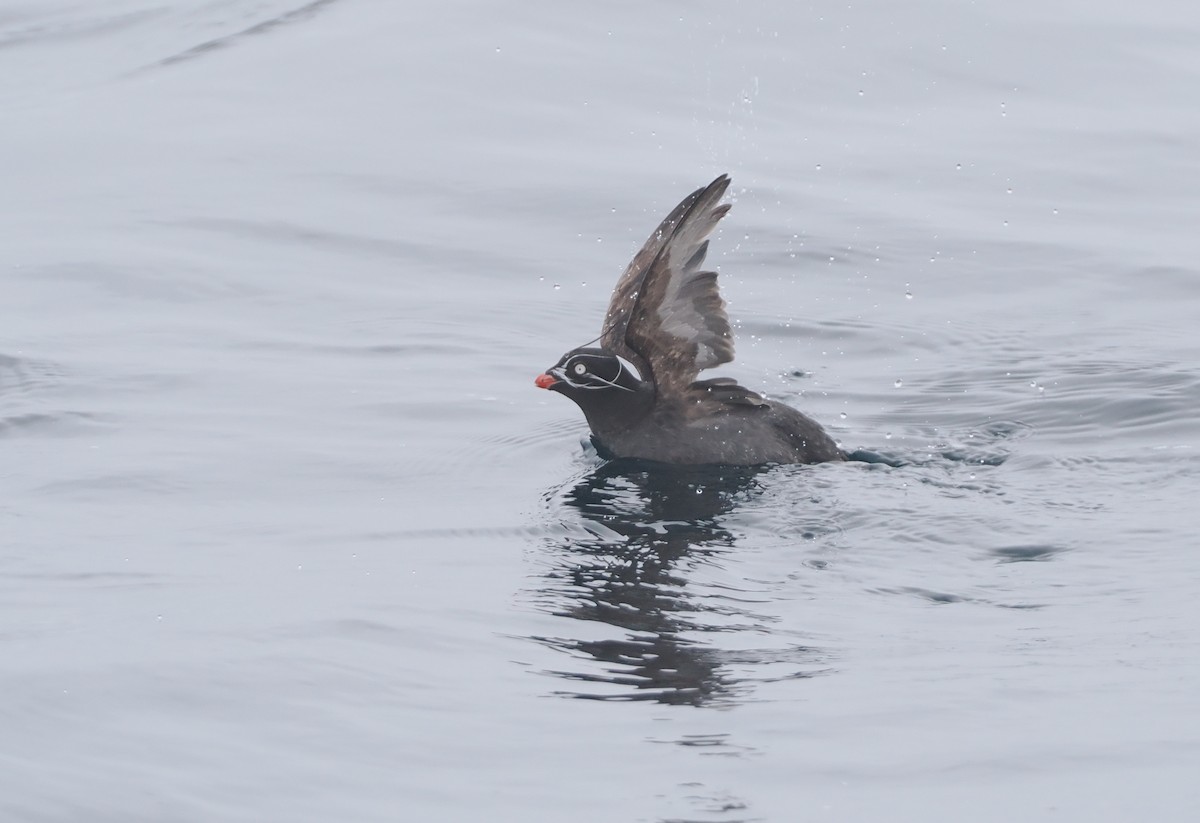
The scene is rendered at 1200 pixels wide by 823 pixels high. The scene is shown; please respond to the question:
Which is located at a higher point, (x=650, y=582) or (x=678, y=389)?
(x=678, y=389)

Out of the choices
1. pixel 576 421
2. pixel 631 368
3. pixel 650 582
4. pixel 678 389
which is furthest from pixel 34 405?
pixel 650 582

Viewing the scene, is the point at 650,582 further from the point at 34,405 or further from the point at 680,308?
the point at 34,405

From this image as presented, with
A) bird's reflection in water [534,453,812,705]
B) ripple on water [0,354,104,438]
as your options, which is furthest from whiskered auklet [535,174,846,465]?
ripple on water [0,354,104,438]

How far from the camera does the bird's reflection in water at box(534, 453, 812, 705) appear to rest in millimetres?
6496

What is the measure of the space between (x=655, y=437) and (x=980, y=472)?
175 centimetres

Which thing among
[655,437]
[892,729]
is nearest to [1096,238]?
[655,437]

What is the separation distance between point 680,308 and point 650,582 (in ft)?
7.54

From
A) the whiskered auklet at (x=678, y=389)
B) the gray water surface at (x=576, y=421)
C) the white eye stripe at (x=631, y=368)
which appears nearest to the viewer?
the gray water surface at (x=576, y=421)

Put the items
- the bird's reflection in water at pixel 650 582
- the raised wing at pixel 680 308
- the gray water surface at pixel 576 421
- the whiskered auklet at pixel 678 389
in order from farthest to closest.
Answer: the whiskered auklet at pixel 678 389 → the raised wing at pixel 680 308 → the bird's reflection in water at pixel 650 582 → the gray water surface at pixel 576 421

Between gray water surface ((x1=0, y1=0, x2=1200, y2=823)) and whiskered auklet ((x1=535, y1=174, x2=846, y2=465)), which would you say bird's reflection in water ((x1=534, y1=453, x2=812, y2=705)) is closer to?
gray water surface ((x1=0, y1=0, x2=1200, y2=823))

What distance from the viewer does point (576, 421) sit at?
35.7 feet

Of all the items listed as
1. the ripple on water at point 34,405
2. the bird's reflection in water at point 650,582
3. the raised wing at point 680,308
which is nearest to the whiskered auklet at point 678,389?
the raised wing at point 680,308

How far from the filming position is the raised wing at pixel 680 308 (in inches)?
368

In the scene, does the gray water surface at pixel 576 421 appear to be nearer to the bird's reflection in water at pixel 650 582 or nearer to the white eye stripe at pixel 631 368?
the bird's reflection in water at pixel 650 582
